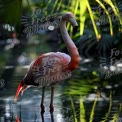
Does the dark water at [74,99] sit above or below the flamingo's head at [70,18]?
below

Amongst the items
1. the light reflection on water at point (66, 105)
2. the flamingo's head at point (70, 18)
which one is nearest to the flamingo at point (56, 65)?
the flamingo's head at point (70, 18)

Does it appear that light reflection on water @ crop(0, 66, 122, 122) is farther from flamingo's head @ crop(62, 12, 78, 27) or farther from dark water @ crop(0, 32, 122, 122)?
flamingo's head @ crop(62, 12, 78, 27)

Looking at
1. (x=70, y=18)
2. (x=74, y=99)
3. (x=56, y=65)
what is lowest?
(x=74, y=99)

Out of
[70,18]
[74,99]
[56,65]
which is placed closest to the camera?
[70,18]

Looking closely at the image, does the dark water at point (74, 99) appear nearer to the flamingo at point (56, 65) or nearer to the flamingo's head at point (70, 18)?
the flamingo at point (56, 65)

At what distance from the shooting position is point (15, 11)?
8.48 feet

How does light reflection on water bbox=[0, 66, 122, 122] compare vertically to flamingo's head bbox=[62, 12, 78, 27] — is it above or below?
below

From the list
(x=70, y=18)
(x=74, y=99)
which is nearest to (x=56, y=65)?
(x=70, y=18)

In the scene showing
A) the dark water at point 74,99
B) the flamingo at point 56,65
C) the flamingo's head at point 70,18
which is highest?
the flamingo's head at point 70,18

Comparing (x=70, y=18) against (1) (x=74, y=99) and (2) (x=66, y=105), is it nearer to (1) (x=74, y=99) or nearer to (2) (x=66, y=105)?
(2) (x=66, y=105)

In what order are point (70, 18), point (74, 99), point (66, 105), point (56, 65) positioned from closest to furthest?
point (70, 18), point (56, 65), point (66, 105), point (74, 99)

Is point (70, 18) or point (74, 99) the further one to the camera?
point (74, 99)

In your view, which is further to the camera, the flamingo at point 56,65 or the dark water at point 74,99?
the flamingo at point 56,65

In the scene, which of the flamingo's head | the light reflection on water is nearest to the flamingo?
the flamingo's head
